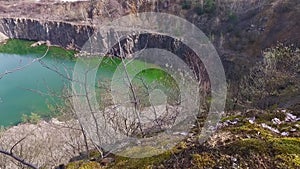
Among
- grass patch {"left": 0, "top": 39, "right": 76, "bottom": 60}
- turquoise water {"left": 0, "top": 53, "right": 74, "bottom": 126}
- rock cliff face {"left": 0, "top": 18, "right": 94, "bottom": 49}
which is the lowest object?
turquoise water {"left": 0, "top": 53, "right": 74, "bottom": 126}

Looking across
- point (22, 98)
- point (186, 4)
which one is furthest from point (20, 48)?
point (186, 4)

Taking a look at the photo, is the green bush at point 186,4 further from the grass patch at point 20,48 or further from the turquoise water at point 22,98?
the turquoise water at point 22,98

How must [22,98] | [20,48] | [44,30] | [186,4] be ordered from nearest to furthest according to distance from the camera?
[22,98] → [186,4] → [20,48] → [44,30]

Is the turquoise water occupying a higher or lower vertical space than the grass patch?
lower

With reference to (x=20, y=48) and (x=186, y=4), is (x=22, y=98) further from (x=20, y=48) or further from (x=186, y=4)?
(x=186, y=4)

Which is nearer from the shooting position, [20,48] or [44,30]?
[20,48]

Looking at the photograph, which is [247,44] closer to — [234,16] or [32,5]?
[234,16]

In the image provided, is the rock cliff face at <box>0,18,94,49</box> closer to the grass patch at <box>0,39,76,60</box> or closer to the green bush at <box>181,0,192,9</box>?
the grass patch at <box>0,39,76,60</box>

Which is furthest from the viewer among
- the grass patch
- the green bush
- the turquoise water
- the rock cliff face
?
the rock cliff face

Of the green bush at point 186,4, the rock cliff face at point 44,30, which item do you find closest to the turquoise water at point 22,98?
the rock cliff face at point 44,30

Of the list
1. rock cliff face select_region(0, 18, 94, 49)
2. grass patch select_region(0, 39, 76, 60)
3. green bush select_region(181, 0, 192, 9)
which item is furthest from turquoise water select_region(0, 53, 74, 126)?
green bush select_region(181, 0, 192, 9)
